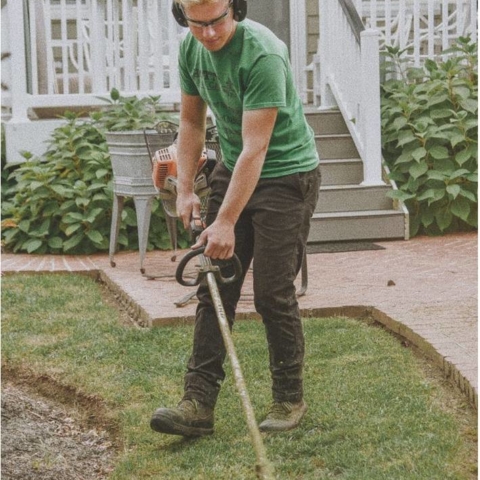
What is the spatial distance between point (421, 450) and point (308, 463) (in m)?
0.40

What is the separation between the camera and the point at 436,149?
30.6 ft

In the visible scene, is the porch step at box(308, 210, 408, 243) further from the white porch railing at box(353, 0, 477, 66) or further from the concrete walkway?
the white porch railing at box(353, 0, 477, 66)

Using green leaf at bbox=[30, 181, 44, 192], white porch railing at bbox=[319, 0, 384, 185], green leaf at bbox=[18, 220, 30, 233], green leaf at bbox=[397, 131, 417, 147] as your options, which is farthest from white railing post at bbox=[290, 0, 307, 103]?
green leaf at bbox=[18, 220, 30, 233]

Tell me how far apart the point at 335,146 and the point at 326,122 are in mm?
402

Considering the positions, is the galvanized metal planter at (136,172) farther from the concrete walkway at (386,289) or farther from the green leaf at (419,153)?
the green leaf at (419,153)

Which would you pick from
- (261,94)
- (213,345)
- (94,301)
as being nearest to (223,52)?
(261,94)

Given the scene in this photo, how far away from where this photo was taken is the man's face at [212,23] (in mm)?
3566

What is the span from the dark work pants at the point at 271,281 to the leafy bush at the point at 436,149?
5.09 m

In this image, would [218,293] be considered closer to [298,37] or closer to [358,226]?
[358,226]

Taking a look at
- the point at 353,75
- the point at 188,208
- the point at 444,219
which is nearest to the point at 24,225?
the point at 353,75

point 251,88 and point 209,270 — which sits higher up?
point 251,88

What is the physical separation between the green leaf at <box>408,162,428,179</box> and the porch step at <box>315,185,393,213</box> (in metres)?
0.30

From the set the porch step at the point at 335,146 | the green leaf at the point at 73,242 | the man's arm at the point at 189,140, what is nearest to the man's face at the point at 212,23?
the man's arm at the point at 189,140

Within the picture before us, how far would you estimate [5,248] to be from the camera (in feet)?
29.6
